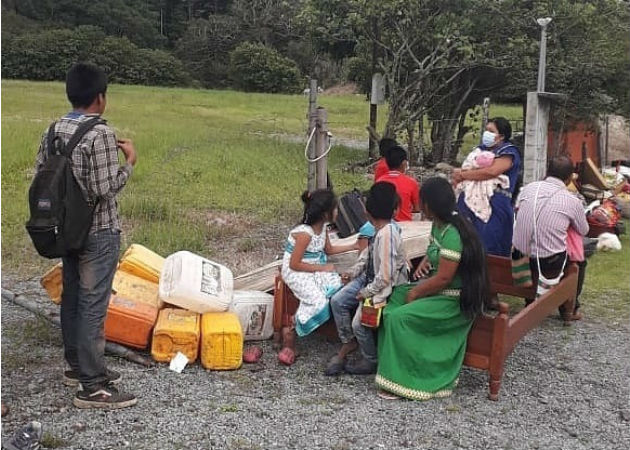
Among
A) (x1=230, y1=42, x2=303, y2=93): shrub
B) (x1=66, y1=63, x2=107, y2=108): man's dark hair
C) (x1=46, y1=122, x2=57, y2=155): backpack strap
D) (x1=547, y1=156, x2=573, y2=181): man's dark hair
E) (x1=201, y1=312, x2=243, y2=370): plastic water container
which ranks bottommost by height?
(x1=201, y1=312, x2=243, y2=370): plastic water container

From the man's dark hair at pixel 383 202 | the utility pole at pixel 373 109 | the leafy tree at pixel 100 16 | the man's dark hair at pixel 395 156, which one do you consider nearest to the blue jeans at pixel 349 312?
the man's dark hair at pixel 383 202

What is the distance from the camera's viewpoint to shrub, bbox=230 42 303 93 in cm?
4444

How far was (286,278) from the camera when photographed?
497 centimetres

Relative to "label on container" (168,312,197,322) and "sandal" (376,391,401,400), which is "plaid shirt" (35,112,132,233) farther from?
"sandal" (376,391,401,400)

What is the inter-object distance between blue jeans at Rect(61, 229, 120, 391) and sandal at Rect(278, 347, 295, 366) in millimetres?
1258

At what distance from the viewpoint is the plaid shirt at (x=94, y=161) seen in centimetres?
371

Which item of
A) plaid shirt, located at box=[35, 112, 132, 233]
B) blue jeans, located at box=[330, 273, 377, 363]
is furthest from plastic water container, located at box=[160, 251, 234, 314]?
plaid shirt, located at box=[35, 112, 132, 233]

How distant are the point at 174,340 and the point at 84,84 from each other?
1710 mm

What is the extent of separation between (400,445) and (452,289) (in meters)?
1.04

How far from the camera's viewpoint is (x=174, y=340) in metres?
4.59

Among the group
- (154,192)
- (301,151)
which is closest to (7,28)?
(301,151)

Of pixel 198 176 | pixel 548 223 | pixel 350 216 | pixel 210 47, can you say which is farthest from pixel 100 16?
pixel 548 223

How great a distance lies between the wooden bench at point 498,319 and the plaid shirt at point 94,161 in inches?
63.2

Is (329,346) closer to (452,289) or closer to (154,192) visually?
(452,289)
